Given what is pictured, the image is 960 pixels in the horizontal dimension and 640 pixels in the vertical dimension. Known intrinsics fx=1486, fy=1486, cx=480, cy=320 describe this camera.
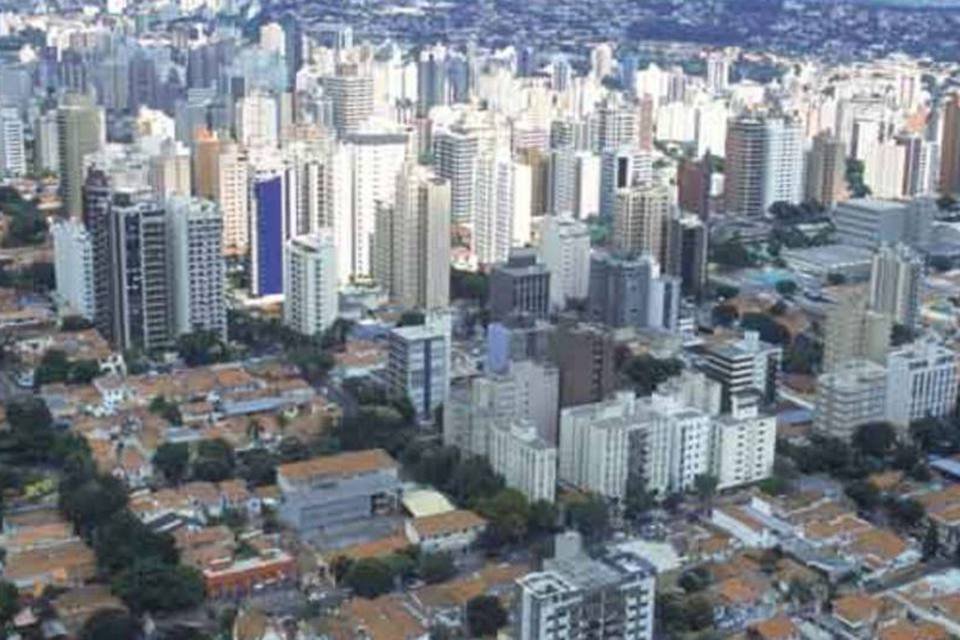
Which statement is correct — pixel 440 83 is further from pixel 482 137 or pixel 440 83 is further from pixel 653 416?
pixel 653 416

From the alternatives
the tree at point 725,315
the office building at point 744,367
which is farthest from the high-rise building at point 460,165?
the office building at point 744,367

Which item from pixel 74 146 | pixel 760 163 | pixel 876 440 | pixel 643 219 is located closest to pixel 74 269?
pixel 74 146

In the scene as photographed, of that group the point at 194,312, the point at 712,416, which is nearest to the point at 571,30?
the point at 194,312

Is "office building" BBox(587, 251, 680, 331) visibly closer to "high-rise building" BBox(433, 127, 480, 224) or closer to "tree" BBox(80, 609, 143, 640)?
"high-rise building" BBox(433, 127, 480, 224)

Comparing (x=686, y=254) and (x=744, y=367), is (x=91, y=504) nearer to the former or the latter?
(x=744, y=367)

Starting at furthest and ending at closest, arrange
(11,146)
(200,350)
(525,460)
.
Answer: (11,146) < (200,350) < (525,460)
